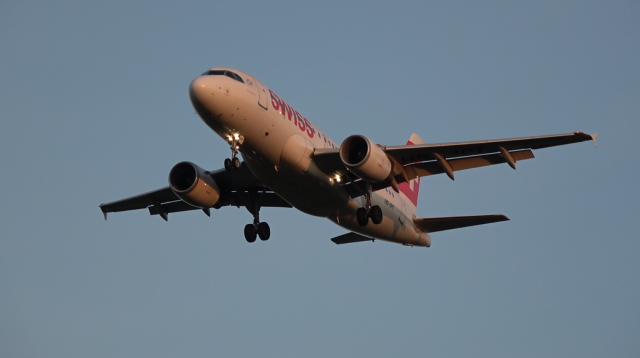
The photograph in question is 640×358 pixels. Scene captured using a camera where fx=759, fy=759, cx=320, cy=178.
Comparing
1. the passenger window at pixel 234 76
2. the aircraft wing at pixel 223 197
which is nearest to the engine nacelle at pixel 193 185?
the aircraft wing at pixel 223 197

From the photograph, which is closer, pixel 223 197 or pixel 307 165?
pixel 307 165

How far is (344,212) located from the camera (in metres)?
30.1

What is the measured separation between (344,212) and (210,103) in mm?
7953

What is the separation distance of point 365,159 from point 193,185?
307 inches

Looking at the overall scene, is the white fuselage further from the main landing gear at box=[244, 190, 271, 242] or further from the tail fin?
the tail fin

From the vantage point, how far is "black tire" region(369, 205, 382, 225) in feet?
97.7

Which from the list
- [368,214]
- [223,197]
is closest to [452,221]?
[368,214]

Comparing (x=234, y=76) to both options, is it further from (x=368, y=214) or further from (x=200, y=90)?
(x=368, y=214)

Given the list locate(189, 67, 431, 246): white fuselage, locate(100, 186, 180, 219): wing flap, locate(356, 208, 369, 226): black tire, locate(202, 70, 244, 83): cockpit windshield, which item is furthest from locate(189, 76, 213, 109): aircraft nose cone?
locate(100, 186, 180, 219): wing flap

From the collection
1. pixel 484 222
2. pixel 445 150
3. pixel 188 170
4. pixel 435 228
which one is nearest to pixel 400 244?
pixel 435 228

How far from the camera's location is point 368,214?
2984 centimetres

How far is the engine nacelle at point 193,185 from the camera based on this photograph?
100 feet

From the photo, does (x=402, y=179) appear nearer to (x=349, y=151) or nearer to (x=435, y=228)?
(x=349, y=151)

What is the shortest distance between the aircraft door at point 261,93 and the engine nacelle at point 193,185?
591cm
